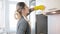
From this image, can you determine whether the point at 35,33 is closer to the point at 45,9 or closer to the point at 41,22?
the point at 41,22

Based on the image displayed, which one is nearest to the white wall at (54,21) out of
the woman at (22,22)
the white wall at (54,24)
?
the white wall at (54,24)

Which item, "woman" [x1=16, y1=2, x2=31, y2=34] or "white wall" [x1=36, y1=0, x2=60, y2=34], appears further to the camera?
"woman" [x1=16, y1=2, x2=31, y2=34]

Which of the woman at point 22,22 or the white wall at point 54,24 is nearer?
the white wall at point 54,24

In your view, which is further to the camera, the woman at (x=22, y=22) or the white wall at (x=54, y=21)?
the woman at (x=22, y=22)

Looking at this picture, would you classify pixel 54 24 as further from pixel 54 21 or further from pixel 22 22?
pixel 22 22

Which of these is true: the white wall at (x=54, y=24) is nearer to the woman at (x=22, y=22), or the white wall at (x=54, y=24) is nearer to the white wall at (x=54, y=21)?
the white wall at (x=54, y=21)

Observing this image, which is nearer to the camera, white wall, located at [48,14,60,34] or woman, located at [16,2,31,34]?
white wall, located at [48,14,60,34]

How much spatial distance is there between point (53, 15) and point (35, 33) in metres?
0.49

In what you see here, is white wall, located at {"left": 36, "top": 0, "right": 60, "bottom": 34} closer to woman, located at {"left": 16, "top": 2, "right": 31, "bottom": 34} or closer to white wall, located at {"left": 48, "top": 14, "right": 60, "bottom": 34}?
white wall, located at {"left": 48, "top": 14, "right": 60, "bottom": 34}

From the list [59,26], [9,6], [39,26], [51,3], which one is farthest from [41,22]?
[9,6]

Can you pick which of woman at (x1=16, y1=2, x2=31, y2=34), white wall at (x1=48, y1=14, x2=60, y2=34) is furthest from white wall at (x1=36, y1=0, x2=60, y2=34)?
woman at (x1=16, y1=2, x2=31, y2=34)

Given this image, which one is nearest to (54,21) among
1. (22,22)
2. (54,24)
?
(54,24)

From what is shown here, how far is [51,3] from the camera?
1390 millimetres

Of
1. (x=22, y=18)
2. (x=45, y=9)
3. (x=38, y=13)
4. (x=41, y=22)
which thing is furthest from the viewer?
(x=38, y=13)
